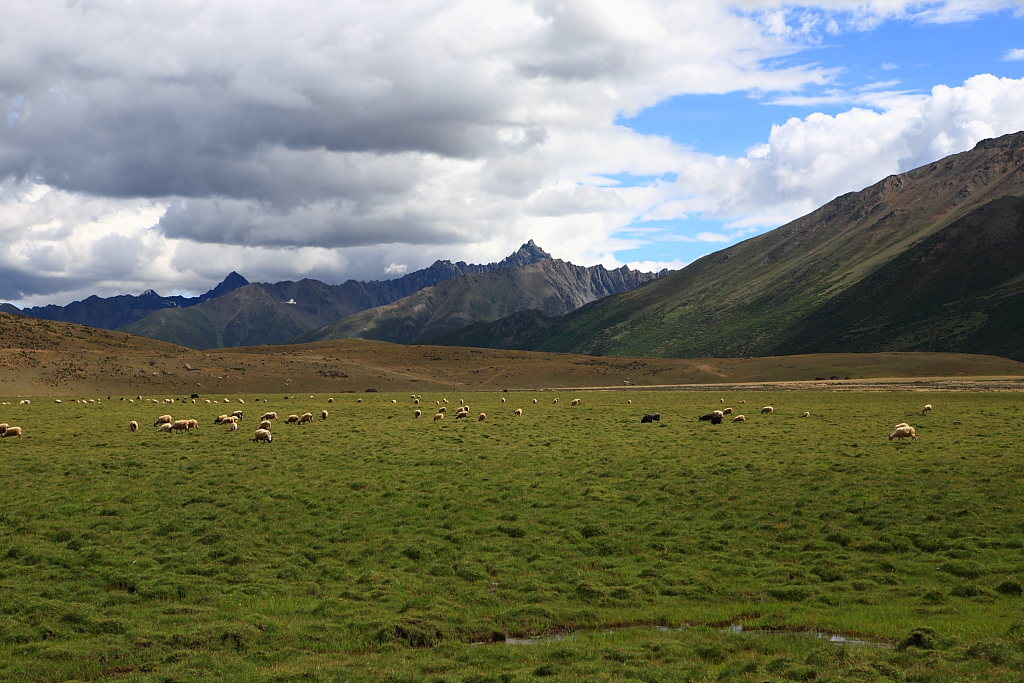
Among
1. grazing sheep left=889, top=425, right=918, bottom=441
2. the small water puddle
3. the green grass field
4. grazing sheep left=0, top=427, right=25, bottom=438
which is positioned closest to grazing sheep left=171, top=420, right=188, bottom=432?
grazing sheep left=0, top=427, right=25, bottom=438

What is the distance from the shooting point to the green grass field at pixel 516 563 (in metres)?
15.2

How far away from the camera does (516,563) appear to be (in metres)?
22.0

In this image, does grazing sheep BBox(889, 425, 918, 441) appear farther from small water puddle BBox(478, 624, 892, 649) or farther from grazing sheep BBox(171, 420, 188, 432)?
grazing sheep BBox(171, 420, 188, 432)

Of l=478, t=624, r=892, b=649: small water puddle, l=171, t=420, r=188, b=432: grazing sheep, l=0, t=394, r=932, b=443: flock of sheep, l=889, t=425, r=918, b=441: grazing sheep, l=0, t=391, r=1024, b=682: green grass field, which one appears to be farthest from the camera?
l=171, t=420, r=188, b=432: grazing sheep

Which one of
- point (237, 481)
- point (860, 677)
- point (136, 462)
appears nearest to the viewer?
point (860, 677)

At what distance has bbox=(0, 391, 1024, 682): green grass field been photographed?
1521cm

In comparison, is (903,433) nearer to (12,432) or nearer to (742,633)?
(742,633)

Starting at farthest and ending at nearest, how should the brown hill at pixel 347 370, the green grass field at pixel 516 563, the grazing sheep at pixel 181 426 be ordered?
the brown hill at pixel 347 370 < the grazing sheep at pixel 181 426 < the green grass field at pixel 516 563

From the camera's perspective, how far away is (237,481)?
106 feet

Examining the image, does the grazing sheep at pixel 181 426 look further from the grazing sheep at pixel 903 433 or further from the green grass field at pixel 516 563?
the grazing sheep at pixel 903 433

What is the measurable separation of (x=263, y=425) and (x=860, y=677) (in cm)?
4556

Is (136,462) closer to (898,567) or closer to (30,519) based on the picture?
(30,519)

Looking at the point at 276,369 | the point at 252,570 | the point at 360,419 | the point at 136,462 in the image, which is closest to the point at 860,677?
the point at 252,570

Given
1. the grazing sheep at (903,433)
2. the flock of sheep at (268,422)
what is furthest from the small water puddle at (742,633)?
the flock of sheep at (268,422)
